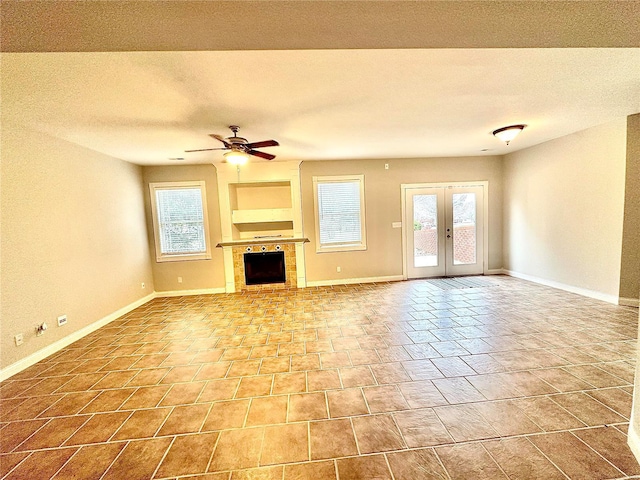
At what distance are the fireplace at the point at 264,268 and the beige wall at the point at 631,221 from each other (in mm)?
5523

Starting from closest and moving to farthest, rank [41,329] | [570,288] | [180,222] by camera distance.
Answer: [41,329]
[570,288]
[180,222]

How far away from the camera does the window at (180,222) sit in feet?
17.8

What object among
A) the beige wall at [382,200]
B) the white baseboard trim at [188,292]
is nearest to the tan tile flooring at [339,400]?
the white baseboard trim at [188,292]

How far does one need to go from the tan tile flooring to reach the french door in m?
2.20

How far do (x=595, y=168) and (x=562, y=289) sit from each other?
2.09 m

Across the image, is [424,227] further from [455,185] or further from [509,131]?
[509,131]

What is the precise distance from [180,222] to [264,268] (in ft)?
6.59

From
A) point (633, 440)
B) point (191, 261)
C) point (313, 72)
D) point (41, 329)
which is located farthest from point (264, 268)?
point (633, 440)

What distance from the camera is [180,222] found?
5500 mm

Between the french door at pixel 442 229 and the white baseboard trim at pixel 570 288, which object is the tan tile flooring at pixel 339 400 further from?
the french door at pixel 442 229

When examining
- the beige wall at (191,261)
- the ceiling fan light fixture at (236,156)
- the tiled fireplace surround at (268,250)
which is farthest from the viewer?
the tiled fireplace surround at (268,250)

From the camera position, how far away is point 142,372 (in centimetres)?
266

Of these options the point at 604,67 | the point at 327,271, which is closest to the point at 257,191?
the point at 327,271

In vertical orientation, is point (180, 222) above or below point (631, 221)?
above
